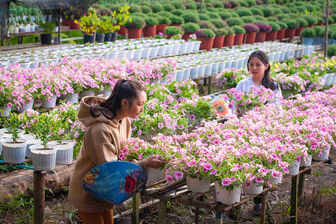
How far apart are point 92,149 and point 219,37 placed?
356 inches

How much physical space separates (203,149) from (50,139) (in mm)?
1346

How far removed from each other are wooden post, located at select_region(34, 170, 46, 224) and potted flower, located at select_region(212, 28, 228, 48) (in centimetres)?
821

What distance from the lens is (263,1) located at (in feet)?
65.3

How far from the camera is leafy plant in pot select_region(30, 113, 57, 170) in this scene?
11.1 feet

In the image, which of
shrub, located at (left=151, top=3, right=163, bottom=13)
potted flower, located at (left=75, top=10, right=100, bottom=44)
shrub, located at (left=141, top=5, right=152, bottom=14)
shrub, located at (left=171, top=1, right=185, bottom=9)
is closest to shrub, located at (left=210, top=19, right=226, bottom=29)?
shrub, located at (left=141, top=5, right=152, bottom=14)

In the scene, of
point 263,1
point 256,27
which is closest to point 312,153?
point 256,27

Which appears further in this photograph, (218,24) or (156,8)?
(156,8)

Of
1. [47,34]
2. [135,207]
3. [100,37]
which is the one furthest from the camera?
[100,37]

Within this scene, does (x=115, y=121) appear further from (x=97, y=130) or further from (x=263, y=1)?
(x=263, y=1)

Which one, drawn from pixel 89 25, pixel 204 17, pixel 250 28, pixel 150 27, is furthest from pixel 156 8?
pixel 89 25

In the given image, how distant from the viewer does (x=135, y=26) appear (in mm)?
→ 11383

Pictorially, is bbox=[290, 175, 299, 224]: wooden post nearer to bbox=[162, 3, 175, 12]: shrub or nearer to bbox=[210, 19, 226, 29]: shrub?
bbox=[210, 19, 226, 29]: shrub

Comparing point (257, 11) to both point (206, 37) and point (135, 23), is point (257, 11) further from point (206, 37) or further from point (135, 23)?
point (135, 23)

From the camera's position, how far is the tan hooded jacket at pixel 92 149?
2.54 metres
